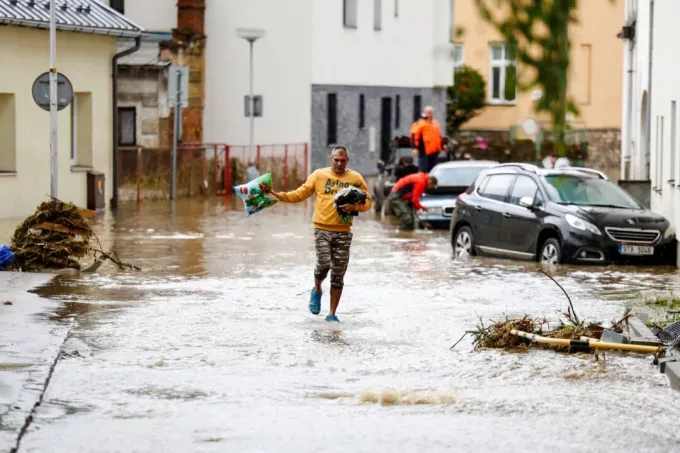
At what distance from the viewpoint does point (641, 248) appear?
2150cm

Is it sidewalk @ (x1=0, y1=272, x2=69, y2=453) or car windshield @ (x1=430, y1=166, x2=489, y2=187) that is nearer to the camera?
sidewalk @ (x1=0, y1=272, x2=69, y2=453)

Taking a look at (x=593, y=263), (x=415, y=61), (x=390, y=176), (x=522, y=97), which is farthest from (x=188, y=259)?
(x=415, y=61)

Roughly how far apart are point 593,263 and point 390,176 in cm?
1451

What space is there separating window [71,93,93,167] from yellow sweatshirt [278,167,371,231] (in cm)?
1818

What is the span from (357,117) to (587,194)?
28.7 metres

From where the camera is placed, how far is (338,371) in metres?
11.8

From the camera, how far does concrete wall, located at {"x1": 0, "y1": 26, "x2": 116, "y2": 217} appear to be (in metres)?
29.4

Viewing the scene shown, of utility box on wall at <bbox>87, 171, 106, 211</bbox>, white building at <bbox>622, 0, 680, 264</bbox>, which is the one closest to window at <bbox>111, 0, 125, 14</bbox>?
utility box on wall at <bbox>87, 171, 106, 211</bbox>

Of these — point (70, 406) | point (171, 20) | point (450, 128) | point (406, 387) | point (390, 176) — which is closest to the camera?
point (70, 406)

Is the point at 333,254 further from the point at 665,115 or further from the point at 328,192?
the point at 665,115

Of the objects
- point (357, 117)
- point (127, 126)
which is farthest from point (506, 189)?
point (357, 117)

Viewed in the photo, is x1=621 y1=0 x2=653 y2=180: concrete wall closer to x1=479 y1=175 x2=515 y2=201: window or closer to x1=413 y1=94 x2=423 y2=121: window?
x1=479 y1=175 x2=515 y2=201: window

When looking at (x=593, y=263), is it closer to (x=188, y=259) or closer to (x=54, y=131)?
(x=188, y=259)

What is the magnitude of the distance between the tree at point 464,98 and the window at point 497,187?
33.0 m
